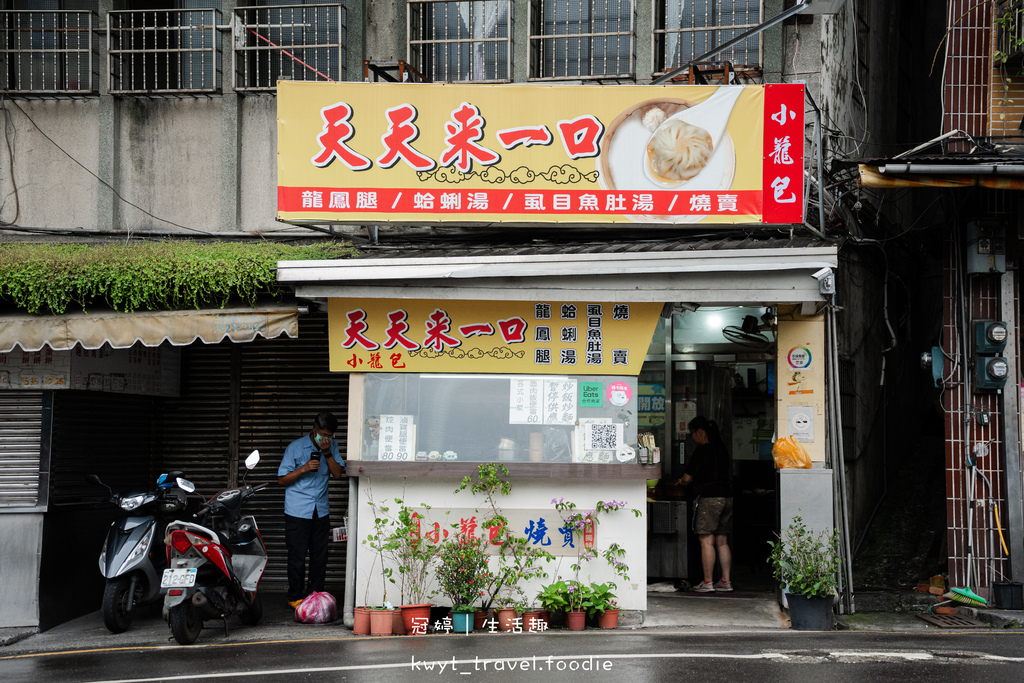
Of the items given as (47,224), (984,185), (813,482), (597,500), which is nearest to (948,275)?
(984,185)

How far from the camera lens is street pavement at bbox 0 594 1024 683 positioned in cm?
714

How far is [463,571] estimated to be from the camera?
9.17 metres

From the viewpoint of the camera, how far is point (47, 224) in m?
11.9

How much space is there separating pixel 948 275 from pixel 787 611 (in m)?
4.29

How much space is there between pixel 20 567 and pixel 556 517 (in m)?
5.65

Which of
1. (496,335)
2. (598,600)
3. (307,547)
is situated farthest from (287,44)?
(598,600)

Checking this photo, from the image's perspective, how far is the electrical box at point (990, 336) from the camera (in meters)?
10.4

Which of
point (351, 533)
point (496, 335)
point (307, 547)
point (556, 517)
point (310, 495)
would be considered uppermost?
point (496, 335)

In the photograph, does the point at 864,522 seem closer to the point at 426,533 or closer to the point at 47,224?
the point at 426,533

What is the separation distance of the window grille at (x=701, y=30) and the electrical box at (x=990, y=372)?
13.9 feet

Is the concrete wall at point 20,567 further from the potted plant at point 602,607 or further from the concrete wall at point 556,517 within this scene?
the potted plant at point 602,607

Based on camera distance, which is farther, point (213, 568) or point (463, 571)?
point (213, 568)

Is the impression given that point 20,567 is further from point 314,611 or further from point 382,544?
point 382,544

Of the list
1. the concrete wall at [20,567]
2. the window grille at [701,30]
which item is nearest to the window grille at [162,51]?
the concrete wall at [20,567]
